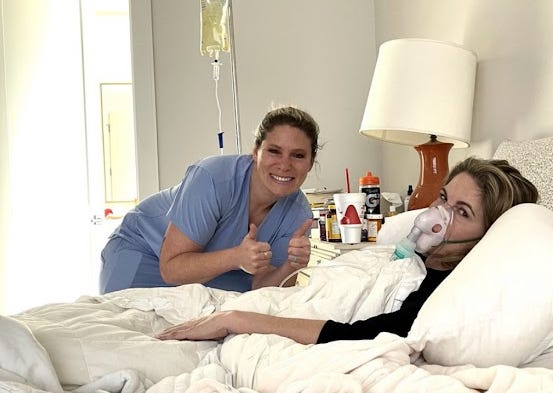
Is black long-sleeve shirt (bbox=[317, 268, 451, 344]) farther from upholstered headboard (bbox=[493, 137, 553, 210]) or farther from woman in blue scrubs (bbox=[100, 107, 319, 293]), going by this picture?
woman in blue scrubs (bbox=[100, 107, 319, 293])

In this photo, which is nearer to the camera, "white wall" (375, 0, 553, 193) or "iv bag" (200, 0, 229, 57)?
"white wall" (375, 0, 553, 193)

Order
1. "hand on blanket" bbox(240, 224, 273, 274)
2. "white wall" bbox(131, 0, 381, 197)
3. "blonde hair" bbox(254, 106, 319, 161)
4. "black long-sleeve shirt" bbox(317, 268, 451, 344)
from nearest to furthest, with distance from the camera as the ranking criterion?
1. "black long-sleeve shirt" bbox(317, 268, 451, 344)
2. "hand on blanket" bbox(240, 224, 273, 274)
3. "blonde hair" bbox(254, 106, 319, 161)
4. "white wall" bbox(131, 0, 381, 197)

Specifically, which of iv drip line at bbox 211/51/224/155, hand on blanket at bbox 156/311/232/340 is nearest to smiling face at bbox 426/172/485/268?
hand on blanket at bbox 156/311/232/340

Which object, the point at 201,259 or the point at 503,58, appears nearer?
the point at 201,259

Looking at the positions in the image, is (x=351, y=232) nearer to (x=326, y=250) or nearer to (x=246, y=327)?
(x=326, y=250)

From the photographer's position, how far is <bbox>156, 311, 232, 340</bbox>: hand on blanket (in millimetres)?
1275

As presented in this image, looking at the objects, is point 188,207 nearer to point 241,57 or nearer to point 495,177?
point 495,177

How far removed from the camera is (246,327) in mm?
1247

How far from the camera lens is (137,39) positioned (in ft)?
11.3

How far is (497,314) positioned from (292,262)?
87 cm

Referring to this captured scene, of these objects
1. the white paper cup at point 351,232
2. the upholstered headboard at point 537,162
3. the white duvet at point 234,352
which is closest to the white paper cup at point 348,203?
the white paper cup at point 351,232

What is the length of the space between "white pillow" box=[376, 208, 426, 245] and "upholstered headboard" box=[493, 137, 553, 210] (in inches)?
10.9

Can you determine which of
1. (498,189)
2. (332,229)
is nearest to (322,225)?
(332,229)

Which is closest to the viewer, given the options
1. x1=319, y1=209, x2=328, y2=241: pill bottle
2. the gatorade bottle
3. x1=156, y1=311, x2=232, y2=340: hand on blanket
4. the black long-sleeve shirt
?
the black long-sleeve shirt
